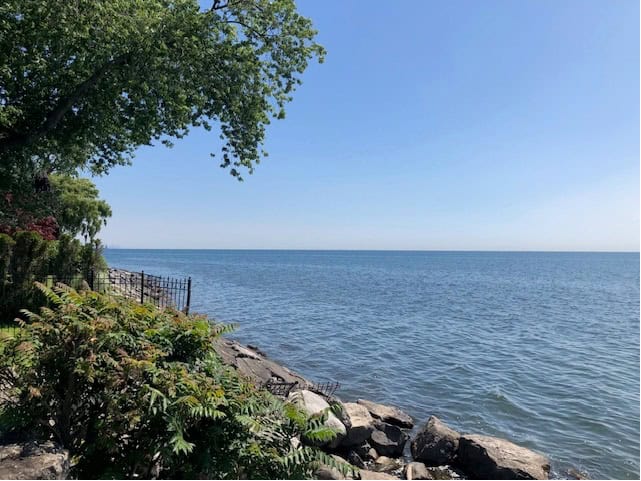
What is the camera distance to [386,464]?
9.93 m

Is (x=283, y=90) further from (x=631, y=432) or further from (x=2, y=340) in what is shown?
(x=631, y=432)

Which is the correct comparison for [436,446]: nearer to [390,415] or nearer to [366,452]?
[366,452]

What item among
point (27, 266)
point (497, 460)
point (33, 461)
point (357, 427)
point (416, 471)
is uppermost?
point (27, 266)

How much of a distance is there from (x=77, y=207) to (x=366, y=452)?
2700cm

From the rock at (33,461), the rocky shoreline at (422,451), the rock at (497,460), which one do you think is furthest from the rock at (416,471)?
the rock at (33,461)

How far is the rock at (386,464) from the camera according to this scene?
9742mm

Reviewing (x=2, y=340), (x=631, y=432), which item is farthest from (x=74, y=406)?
(x=631, y=432)

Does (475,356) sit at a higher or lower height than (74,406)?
lower

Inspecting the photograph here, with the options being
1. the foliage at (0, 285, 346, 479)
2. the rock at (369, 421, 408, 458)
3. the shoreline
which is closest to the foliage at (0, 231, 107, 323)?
the shoreline

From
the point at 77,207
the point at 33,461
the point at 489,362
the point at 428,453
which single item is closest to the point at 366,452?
the point at 428,453

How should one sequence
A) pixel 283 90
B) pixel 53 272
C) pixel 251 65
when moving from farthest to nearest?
pixel 53 272
pixel 283 90
pixel 251 65

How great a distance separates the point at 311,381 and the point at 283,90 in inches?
435

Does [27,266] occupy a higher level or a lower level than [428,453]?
higher

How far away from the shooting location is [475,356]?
1983 centimetres
